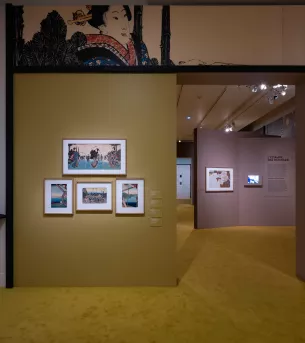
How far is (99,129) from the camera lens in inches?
177

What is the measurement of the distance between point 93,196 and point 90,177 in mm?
312

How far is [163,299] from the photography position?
4055 mm

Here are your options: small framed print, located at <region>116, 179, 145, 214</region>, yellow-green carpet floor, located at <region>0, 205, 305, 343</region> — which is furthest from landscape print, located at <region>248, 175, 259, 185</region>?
small framed print, located at <region>116, 179, 145, 214</region>


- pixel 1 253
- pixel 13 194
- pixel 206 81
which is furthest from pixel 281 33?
pixel 1 253

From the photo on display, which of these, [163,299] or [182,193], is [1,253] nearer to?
[163,299]

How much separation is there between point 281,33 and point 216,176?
6.09 metres

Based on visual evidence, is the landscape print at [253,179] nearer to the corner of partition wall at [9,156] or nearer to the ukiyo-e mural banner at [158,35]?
the ukiyo-e mural banner at [158,35]

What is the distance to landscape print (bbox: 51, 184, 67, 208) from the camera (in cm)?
447

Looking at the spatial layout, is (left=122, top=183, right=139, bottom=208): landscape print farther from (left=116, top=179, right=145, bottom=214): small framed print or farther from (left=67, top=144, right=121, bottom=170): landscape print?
(left=67, top=144, right=121, bottom=170): landscape print

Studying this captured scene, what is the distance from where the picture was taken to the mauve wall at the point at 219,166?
9984 millimetres

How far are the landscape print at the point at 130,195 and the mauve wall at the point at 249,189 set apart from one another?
20.5 ft

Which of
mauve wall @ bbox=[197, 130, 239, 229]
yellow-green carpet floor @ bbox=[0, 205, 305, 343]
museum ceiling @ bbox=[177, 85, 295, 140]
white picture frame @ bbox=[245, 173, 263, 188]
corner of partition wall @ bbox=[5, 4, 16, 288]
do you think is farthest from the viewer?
white picture frame @ bbox=[245, 173, 263, 188]

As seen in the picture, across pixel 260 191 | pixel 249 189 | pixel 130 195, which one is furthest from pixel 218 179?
pixel 130 195

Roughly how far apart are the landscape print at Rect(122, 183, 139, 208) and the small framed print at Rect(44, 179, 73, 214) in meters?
0.86
